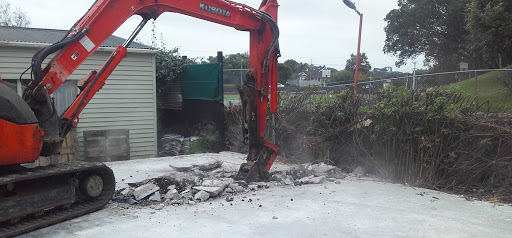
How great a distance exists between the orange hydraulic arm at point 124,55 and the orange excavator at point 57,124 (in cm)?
1

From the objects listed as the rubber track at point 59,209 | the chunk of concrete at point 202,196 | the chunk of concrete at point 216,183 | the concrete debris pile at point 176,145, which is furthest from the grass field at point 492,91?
the concrete debris pile at point 176,145

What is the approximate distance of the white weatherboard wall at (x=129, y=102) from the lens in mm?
11555

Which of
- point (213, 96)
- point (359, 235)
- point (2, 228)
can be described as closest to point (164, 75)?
point (213, 96)

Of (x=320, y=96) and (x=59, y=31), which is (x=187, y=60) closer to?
(x=59, y=31)

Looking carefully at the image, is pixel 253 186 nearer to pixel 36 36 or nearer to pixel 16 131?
pixel 16 131

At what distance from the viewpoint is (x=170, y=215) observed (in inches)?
230

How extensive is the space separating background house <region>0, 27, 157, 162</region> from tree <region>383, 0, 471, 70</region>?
27.3 m

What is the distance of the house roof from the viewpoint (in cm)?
1077

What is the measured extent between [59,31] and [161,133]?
4750 millimetres

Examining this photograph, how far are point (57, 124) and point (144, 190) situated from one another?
1.80m

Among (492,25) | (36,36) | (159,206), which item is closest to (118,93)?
(36,36)

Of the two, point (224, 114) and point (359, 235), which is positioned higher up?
point (224, 114)

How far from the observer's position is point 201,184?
7.35 m

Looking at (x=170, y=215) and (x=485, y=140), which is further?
(x=485, y=140)
